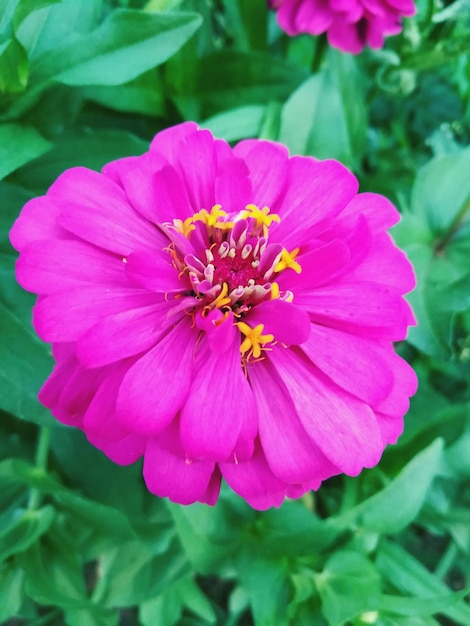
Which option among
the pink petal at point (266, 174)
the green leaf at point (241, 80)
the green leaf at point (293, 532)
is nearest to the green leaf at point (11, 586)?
the green leaf at point (293, 532)

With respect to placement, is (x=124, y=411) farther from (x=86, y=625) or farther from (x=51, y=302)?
(x=86, y=625)

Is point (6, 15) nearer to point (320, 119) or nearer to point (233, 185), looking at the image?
point (233, 185)

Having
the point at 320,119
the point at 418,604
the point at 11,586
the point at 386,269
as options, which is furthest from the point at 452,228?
the point at 11,586

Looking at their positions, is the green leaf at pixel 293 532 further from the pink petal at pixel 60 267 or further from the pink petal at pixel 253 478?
the pink petal at pixel 60 267

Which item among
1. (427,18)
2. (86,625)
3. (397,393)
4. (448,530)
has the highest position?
(427,18)

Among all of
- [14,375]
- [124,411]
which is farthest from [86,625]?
[124,411]

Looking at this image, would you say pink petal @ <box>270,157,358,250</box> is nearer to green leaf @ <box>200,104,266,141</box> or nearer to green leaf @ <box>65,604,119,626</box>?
green leaf @ <box>200,104,266,141</box>
